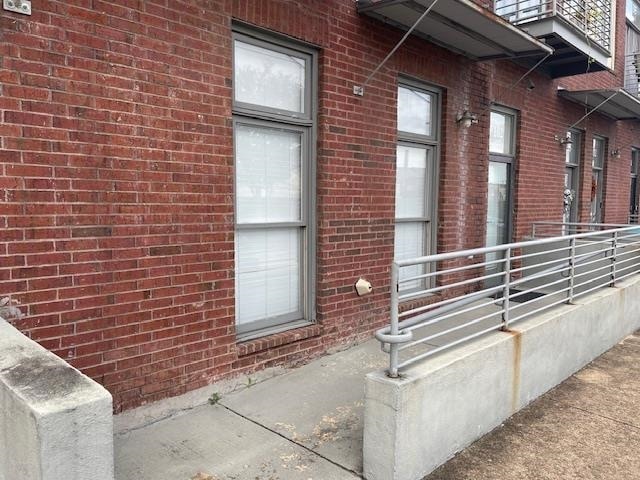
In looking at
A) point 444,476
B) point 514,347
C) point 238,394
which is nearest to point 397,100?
point 514,347

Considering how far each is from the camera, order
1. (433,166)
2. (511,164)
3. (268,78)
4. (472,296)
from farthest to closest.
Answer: (511,164) < (433,166) < (268,78) < (472,296)

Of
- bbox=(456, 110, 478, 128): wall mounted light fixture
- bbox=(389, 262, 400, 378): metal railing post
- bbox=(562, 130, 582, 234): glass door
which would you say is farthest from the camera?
bbox=(562, 130, 582, 234): glass door

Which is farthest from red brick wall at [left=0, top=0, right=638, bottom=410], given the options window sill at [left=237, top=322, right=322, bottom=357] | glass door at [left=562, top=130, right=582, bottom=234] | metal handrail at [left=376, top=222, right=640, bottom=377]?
glass door at [left=562, top=130, right=582, bottom=234]

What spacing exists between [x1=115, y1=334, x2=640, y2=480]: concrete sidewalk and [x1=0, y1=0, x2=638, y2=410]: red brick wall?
0.27 metres

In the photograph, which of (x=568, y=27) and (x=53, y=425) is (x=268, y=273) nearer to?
(x=53, y=425)

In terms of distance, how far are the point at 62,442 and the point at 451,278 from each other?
518cm

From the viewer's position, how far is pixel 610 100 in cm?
894

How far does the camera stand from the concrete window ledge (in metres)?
1.73

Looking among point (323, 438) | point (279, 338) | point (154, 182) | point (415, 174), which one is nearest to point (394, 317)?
point (323, 438)

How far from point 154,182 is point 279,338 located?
1618 millimetres

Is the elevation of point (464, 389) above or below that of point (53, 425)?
below

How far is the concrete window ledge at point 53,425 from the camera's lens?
1.73 metres

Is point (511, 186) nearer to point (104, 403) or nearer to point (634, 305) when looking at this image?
point (634, 305)

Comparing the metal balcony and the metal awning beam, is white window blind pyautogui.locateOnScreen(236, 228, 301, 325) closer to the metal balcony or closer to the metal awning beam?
the metal awning beam
